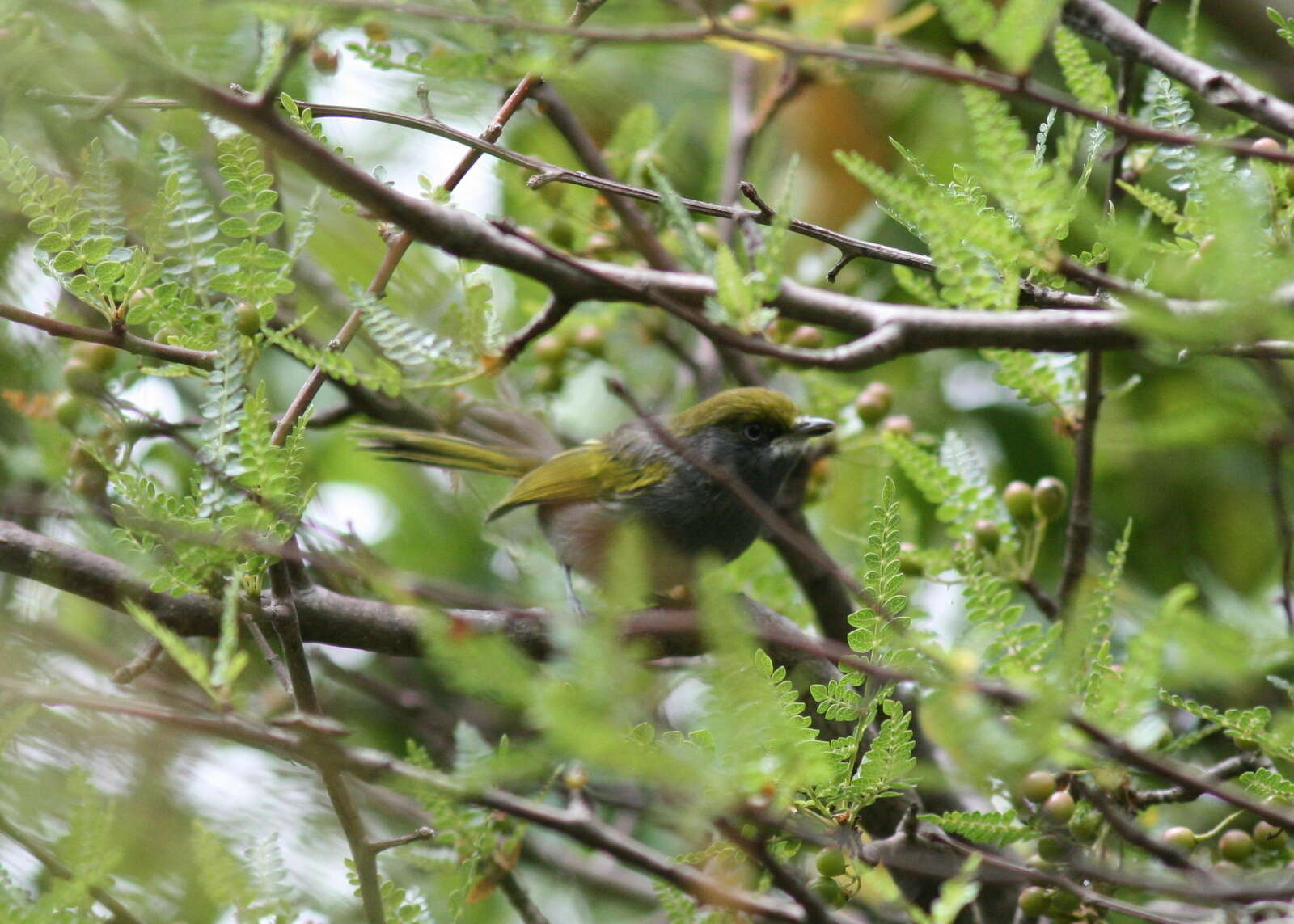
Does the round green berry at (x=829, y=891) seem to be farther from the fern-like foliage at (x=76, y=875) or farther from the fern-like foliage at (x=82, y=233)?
the fern-like foliage at (x=82, y=233)

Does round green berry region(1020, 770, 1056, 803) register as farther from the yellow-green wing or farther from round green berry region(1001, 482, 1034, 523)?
the yellow-green wing

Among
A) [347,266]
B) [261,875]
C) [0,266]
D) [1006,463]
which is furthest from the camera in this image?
[1006,463]

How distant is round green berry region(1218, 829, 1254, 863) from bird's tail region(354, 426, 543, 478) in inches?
118

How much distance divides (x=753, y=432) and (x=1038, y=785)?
87.1 inches

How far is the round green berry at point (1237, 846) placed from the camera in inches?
113

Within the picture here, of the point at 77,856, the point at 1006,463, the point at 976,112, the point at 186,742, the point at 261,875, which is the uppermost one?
the point at 976,112

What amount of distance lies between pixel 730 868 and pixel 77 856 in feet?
4.10

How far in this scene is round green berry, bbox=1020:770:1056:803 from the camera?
8.94ft

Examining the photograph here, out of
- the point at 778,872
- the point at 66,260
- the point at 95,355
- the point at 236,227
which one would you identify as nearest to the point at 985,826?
the point at 778,872

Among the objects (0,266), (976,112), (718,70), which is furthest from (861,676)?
(718,70)

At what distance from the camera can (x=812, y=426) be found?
4301mm

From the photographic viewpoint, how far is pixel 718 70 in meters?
6.11

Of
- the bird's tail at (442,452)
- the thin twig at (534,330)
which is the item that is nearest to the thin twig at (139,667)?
the thin twig at (534,330)

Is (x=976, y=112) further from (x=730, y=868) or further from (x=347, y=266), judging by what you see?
(x=347, y=266)
